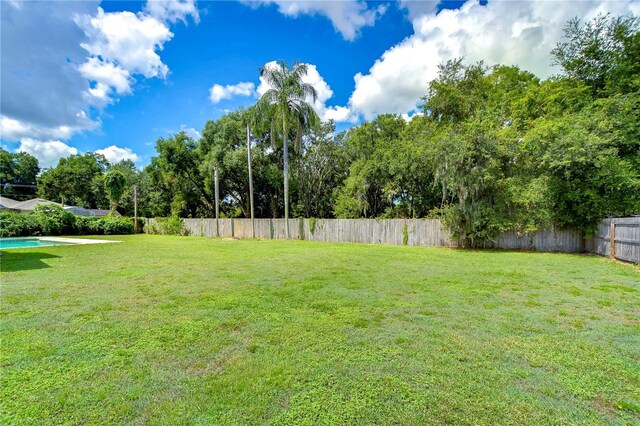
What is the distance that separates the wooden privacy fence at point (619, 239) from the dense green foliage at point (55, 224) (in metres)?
29.0

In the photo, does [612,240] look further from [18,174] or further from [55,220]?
[18,174]

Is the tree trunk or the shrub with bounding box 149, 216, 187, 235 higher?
the tree trunk

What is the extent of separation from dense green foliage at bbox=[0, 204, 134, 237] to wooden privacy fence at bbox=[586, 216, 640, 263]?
29003 mm

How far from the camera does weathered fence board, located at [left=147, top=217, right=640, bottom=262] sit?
825 centimetres

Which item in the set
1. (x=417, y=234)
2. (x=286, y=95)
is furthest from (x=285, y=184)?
(x=417, y=234)

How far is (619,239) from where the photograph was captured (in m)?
8.25

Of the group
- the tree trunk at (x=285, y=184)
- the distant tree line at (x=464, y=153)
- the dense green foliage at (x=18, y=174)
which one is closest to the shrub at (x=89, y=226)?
the distant tree line at (x=464, y=153)

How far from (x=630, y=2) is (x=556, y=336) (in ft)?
54.1

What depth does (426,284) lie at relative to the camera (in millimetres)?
5656

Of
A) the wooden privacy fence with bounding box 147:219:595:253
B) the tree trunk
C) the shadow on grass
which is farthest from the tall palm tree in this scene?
the shadow on grass

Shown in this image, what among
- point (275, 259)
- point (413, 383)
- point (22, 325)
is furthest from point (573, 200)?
point (22, 325)

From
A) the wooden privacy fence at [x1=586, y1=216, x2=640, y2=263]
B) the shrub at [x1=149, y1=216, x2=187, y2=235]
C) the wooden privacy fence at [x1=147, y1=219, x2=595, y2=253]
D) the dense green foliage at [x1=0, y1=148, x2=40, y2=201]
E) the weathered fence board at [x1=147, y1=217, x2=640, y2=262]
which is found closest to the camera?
the wooden privacy fence at [x1=586, y1=216, x2=640, y2=263]

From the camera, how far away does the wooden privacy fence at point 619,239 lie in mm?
7480

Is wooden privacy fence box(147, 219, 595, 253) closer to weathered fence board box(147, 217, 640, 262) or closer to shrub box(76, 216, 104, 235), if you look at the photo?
weathered fence board box(147, 217, 640, 262)
